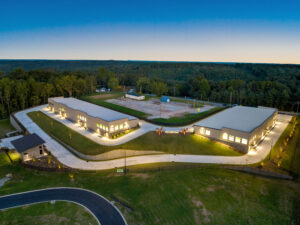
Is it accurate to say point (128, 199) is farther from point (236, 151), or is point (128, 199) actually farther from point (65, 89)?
point (65, 89)

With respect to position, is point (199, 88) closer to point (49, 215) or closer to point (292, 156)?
point (292, 156)

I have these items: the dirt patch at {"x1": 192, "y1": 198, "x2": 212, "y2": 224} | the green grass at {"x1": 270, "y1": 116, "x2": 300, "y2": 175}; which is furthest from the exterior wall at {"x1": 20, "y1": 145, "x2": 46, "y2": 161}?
the green grass at {"x1": 270, "y1": 116, "x2": 300, "y2": 175}

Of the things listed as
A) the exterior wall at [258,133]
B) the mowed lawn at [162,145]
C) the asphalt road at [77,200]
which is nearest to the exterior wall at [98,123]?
the mowed lawn at [162,145]

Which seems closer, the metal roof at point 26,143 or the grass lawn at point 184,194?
the grass lawn at point 184,194

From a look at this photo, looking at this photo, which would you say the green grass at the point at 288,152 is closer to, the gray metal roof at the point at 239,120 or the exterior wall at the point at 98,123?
the gray metal roof at the point at 239,120


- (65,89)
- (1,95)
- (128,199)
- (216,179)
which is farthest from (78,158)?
(65,89)
